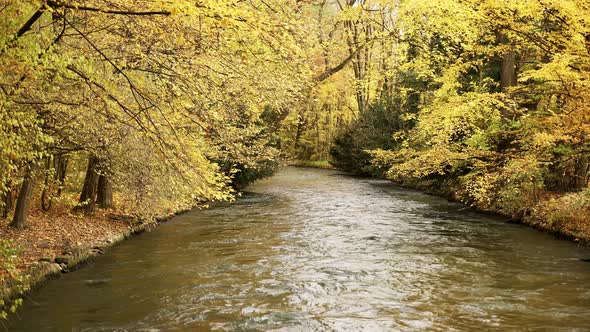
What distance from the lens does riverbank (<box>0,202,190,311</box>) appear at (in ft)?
29.4

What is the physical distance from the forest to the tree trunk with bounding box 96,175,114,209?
0.12ft

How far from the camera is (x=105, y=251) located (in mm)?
12695

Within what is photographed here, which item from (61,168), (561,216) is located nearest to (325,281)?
(561,216)

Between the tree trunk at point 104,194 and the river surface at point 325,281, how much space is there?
2132mm

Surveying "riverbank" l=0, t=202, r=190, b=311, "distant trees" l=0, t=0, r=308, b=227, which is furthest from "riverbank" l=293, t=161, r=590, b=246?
"riverbank" l=0, t=202, r=190, b=311

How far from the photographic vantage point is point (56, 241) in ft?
39.8

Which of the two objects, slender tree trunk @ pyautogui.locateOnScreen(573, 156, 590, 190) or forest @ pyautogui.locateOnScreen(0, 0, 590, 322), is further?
slender tree trunk @ pyautogui.locateOnScreen(573, 156, 590, 190)

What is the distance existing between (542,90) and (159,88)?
10751mm

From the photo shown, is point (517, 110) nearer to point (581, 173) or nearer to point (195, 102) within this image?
point (581, 173)

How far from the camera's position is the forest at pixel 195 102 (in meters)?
7.57

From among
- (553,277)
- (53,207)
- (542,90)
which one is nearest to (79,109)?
(53,207)

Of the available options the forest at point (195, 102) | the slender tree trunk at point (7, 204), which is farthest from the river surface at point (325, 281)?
the slender tree trunk at point (7, 204)

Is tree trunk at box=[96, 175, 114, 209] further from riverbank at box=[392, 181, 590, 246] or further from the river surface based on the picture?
riverbank at box=[392, 181, 590, 246]

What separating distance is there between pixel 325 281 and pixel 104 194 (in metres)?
9.37
